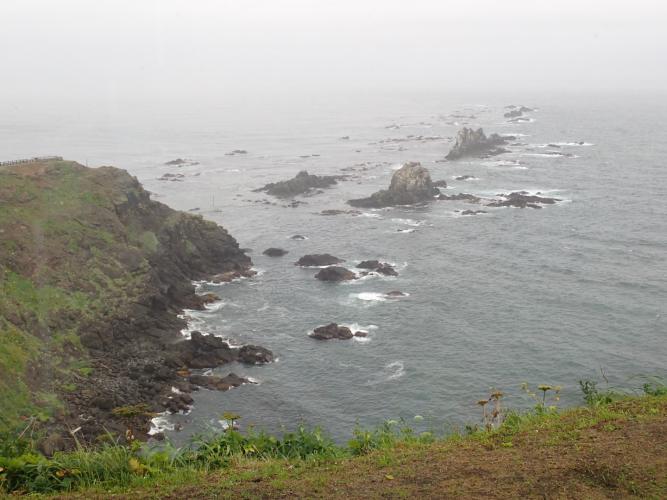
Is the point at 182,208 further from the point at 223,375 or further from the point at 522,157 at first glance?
Answer: the point at 522,157

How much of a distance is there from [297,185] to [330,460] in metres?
102

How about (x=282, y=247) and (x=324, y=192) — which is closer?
(x=282, y=247)

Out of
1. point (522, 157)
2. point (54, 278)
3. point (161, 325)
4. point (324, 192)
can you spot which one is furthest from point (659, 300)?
point (522, 157)

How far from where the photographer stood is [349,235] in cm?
8494

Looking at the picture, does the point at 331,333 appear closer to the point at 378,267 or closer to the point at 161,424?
the point at 161,424

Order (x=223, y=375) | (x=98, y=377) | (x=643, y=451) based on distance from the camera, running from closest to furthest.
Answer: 1. (x=643, y=451)
2. (x=98, y=377)
3. (x=223, y=375)

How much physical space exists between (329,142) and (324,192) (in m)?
67.7

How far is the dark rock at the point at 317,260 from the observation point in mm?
72562

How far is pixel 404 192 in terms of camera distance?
102062 mm

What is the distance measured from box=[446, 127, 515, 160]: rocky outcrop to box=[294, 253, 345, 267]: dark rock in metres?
76.3

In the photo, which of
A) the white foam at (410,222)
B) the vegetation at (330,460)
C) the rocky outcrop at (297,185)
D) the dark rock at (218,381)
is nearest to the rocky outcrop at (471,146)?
the rocky outcrop at (297,185)

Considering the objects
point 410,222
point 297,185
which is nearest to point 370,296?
point 410,222

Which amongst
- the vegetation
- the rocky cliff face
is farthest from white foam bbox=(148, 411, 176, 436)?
the vegetation

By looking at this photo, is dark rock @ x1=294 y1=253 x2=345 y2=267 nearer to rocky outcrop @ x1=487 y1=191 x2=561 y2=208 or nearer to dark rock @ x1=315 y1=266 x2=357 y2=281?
dark rock @ x1=315 y1=266 x2=357 y2=281
